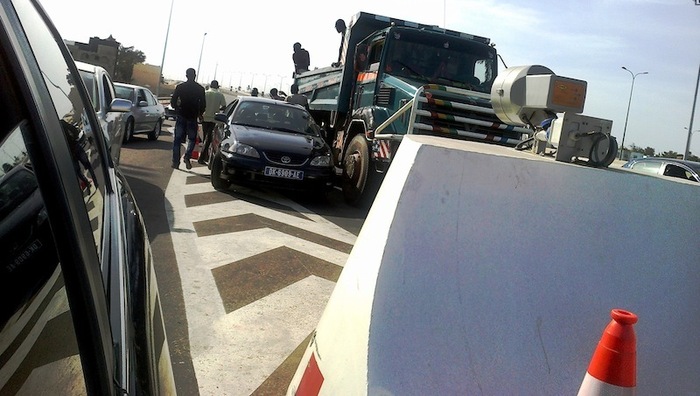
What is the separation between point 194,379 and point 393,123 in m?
6.49

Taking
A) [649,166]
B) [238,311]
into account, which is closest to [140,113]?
[649,166]

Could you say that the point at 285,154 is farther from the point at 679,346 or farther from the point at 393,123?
the point at 679,346

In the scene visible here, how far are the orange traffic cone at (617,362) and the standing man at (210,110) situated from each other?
1106 centimetres

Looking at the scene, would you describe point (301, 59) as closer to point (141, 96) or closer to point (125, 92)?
point (141, 96)

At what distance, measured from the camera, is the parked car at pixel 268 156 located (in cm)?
863

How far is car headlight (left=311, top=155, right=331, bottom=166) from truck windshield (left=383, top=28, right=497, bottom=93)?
1.85 metres

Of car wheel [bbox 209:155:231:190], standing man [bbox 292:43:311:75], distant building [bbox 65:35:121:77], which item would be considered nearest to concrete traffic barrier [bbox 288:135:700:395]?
car wheel [bbox 209:155:231:190]

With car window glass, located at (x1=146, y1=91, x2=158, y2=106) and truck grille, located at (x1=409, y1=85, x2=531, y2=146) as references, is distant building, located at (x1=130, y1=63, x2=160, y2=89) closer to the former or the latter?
car window glass, located at (x1=146, y1=91, x2=158, y2=106)

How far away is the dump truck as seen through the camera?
8859 millimetres

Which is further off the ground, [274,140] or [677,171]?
[677,171]

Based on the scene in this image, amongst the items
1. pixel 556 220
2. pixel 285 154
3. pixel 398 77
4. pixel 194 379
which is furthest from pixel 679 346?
pixel 398 77

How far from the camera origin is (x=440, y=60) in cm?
1017

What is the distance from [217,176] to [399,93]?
3.02 meters

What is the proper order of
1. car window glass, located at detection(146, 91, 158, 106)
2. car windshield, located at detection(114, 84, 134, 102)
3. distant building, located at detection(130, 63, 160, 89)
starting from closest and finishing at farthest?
car windshield, located at detection(114, 84, 134, 102), car window glass, located at detection(146, 91, 158, 106), distant building, located at detection(130, 63, 160, 89)
